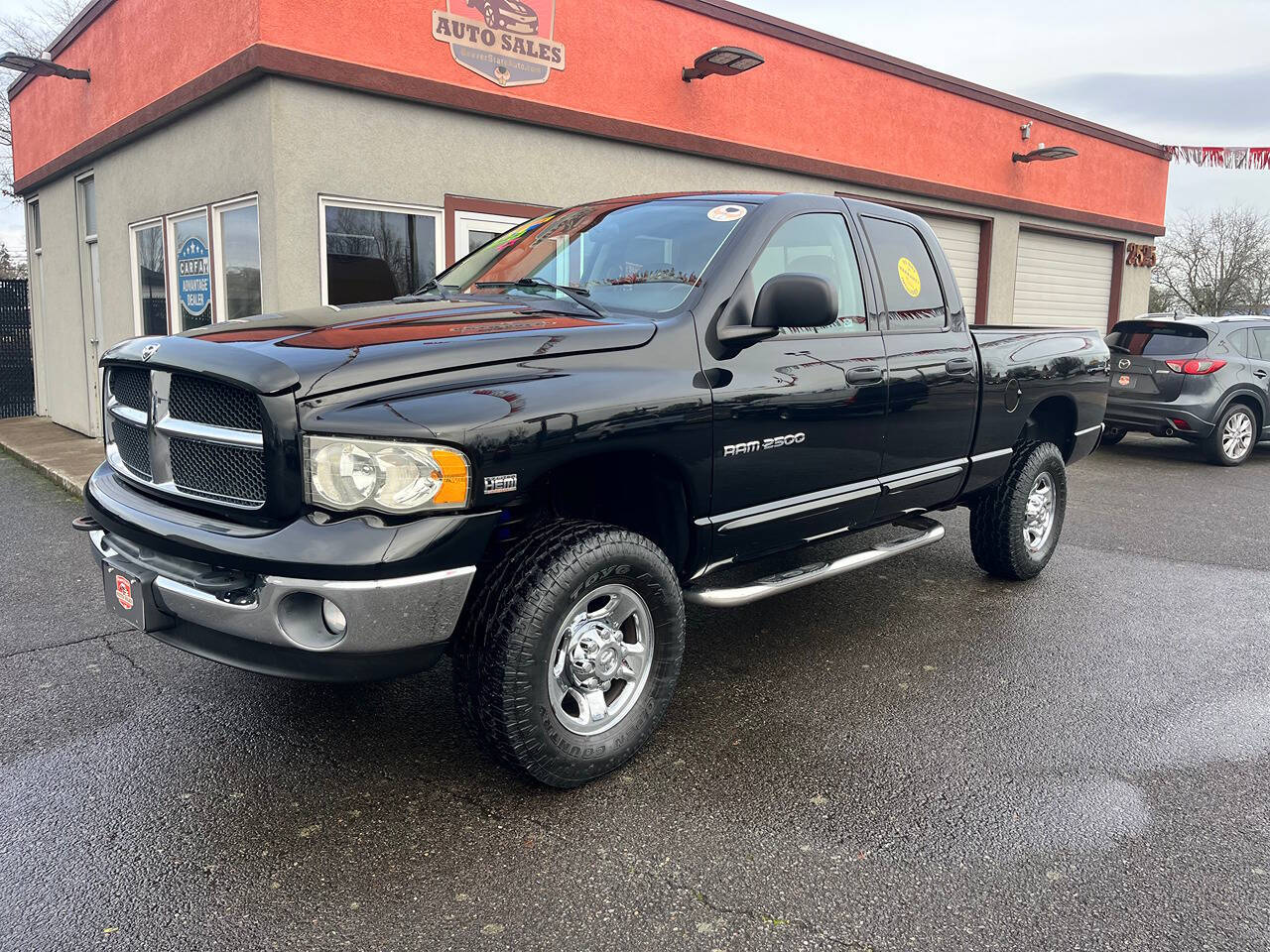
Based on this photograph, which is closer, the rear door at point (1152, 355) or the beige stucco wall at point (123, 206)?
the beige stucco wall at point (123, 206)

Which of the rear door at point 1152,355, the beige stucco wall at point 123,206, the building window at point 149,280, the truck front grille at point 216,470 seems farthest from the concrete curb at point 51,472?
the rear door at point 1152,355

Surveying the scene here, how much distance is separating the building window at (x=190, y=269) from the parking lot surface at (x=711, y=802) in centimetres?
446

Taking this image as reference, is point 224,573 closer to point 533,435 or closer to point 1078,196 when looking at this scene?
point 533,435

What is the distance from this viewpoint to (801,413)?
3.80 m

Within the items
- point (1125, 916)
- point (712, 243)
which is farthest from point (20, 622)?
point (1125, 916)

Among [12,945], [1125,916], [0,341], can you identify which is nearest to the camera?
[12,945]

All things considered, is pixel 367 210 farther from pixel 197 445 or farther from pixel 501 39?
pixel 197 445

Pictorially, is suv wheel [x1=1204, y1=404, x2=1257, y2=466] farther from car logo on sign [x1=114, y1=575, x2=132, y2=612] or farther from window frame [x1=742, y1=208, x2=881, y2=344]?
car logo on sign [x1=114, y1=575, x2=132, y2=612]

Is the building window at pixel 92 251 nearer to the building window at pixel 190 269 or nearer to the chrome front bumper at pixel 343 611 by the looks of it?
the building window at pixel 190 269

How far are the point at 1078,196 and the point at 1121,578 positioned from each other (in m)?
12.8

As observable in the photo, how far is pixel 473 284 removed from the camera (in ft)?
14.1

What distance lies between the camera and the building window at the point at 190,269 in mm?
8648

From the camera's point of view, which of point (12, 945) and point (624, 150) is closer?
point (12, 945)

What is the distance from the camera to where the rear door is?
34.6 feet
